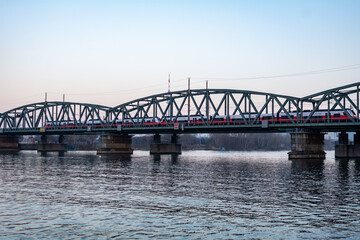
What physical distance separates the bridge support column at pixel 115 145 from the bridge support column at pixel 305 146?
53.1 metres

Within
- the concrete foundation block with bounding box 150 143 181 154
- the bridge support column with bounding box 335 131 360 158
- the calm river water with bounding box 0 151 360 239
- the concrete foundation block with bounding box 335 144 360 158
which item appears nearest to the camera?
the calm river water with bounding box 0 151 360 239

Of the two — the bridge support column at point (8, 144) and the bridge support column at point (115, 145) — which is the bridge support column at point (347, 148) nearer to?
the bridge support column at point (115, 145)

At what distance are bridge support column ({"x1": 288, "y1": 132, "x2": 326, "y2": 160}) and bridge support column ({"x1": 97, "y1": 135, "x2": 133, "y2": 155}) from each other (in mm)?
53132

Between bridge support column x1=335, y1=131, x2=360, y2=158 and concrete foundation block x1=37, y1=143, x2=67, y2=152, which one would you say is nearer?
bridge support column x1=335, y1=131, x2=360, y2=158

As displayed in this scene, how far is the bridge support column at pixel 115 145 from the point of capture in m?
130

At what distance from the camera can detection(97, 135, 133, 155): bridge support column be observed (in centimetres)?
12988

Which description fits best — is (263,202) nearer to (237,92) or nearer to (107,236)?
(107,236)

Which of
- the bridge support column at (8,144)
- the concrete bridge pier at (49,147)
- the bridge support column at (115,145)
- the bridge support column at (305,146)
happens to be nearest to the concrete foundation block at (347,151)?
the bridge support column at (305,146)

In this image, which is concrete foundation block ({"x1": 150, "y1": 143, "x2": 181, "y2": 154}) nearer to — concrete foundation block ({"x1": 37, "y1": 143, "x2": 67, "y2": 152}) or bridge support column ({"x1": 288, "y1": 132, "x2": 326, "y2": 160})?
bridge support column ({"x1": 288, "y1": 132, "x2": 326, "y2": 160})

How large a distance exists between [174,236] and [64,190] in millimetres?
18674

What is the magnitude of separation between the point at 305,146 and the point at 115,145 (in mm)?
57985

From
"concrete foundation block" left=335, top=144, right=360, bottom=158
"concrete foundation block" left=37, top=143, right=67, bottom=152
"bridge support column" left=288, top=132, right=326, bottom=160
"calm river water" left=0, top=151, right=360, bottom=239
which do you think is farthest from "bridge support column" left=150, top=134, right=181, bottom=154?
"calm river water" left=0, top=151, right=360, bottom=239

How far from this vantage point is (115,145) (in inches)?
5192

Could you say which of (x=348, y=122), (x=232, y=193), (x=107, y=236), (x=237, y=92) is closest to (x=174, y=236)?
(x=107, y=236)
